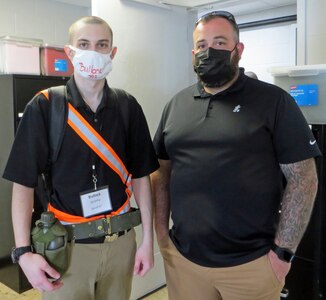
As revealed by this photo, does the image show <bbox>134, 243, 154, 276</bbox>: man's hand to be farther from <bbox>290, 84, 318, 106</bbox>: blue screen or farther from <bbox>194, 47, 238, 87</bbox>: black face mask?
<bbox>290, 84, 318, 106</bbox>: blue screen

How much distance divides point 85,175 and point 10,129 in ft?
5.68

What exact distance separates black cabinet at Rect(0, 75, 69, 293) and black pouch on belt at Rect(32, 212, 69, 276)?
5.60ft

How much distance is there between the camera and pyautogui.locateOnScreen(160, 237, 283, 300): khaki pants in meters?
1.42

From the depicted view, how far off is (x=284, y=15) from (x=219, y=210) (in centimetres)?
348

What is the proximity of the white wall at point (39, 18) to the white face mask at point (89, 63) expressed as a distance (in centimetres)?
249

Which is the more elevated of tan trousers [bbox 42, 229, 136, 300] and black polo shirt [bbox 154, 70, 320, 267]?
black polo shirt [bbox 154, 70, 320, 267]

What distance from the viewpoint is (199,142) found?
4.82 feet

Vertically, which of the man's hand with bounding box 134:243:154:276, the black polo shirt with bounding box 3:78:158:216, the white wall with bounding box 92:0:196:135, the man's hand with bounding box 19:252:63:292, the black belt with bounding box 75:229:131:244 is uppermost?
the white wall with bounding box 92:0:196:135

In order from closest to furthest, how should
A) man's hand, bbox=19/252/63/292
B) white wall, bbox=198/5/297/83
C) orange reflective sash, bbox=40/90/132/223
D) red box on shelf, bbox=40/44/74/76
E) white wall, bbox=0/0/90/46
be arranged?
man's hand, bbox=19/252/63/292, orange reflective sash, bbox=40/90/132/223, red box on shelf, bbox=40/44/74/76, white wall, bbox=0/0/90/46, white wall, bbox=198/5/297/83

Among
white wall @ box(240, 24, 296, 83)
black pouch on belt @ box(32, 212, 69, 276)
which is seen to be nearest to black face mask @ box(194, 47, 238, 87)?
black pouch on belt @ box(32, 212, 69, 276)

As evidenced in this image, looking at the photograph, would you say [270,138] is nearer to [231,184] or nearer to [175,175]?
[231,184]

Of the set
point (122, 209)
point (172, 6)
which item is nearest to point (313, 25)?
point (172, 6)

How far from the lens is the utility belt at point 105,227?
135cm

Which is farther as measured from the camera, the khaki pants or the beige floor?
the beige floor
